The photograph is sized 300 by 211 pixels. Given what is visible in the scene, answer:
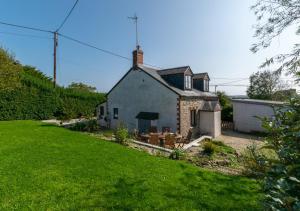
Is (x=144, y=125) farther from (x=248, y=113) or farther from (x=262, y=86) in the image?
(x=262, y=86)

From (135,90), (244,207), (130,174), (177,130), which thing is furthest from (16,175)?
(135,90)

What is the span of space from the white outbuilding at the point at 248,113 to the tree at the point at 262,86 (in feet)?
78.4

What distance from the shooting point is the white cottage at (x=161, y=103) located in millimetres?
17297

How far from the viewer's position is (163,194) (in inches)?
231

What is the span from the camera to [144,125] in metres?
19.0

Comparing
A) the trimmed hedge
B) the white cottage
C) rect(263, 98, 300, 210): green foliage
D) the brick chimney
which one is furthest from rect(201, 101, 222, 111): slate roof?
the trimmed hedge

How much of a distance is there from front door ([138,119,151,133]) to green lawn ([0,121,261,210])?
8.91m

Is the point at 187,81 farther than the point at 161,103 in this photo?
Yes

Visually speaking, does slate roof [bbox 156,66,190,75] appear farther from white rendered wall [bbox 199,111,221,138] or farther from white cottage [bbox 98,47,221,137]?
white rendered wall [bbox 199,111,221,138]

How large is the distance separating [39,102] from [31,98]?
1.05 metres

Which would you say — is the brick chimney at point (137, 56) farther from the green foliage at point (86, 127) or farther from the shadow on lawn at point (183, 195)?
the shadow on lawn at point (183, 195)

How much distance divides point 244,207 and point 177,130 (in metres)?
11.4

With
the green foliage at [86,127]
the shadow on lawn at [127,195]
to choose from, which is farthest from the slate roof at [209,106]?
the shadow on lawn at [127,195]

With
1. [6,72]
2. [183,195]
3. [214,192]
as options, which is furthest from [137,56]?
[183,195]
